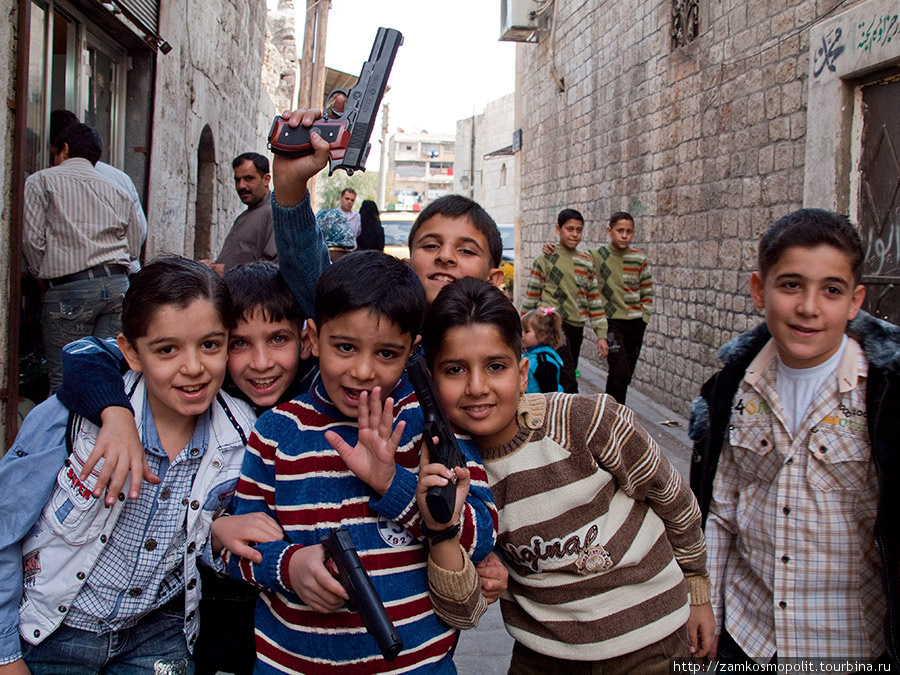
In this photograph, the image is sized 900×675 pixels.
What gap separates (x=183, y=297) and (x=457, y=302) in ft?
2.03

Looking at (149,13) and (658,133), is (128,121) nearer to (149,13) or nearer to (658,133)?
(149,13)

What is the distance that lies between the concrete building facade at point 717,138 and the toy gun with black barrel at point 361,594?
14.0 ft

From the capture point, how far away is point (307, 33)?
42.4ft

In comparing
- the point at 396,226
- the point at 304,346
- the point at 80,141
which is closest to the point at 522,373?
the point at 304,346

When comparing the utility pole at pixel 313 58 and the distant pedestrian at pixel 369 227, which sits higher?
the utility pole at pixel 313 58

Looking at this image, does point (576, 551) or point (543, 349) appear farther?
point (543, 349)

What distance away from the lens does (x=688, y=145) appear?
7.16 meters

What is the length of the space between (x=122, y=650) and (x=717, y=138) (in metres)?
6.27

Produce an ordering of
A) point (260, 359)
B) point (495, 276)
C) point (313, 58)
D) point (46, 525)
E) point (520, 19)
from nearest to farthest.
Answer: point (46, 525), point (260, 359), point (495, 276), point (520, 19), point (313, 58)

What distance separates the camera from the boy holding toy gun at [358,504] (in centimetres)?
143

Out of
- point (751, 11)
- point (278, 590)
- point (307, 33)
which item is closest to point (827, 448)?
point (278, 590)

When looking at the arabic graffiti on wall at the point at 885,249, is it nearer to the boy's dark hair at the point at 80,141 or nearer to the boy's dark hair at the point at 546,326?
the boy's dark hair at the point at 546,326

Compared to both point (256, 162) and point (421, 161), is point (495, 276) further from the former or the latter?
point (421, 161)

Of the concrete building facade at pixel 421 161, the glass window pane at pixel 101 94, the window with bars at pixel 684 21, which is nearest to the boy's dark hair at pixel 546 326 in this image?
the glass window pane at pixel 101 94
